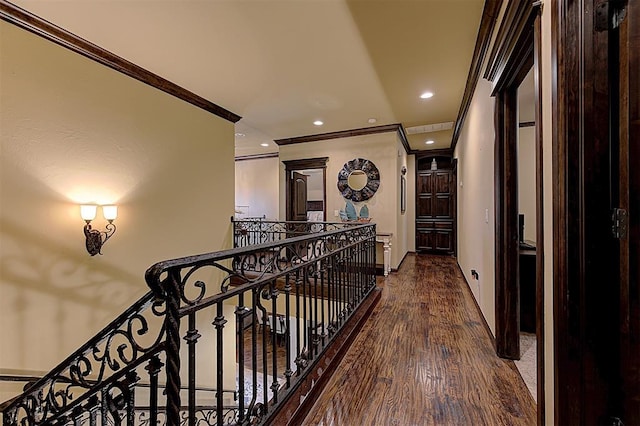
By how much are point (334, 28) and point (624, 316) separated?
2524 mm

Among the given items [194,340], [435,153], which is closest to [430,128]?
[435,153]

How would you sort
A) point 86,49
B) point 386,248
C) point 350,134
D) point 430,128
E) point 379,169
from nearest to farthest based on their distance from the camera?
point 86,49 < point 386,248 < point 379,169 < point 430,128 < point 350,134

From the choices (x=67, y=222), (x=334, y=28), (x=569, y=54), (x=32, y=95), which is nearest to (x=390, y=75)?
(x=334, y=28)

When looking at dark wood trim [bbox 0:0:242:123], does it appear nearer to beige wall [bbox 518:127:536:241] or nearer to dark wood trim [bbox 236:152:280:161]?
dark wood trim [bbox 236:152:280:161]

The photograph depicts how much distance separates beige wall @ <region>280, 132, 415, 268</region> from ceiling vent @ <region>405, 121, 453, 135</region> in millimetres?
519

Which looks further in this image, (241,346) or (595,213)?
(241,346)

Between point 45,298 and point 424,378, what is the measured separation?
3058 millimetres

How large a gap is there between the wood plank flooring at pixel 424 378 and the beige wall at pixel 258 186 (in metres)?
5.28

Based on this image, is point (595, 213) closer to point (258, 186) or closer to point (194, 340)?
point (194, 340)

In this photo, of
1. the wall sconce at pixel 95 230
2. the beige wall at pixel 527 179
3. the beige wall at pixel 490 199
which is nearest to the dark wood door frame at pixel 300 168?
the beige wall at pixel 490 199

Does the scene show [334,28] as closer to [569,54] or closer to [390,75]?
[390,75]

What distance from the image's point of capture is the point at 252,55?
285 cm

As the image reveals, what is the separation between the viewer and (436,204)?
7.25 metres

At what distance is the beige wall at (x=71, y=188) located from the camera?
2.22 m
